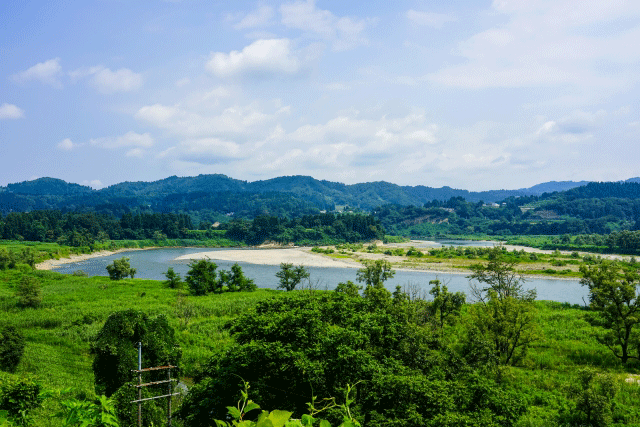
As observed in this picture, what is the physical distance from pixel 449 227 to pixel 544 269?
368 feet

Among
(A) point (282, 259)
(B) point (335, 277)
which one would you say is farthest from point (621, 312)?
(A) point (282, 259)

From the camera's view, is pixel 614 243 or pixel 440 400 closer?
pixel 440 400

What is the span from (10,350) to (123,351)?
8.94 meters

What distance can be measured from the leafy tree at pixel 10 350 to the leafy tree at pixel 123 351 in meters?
7.42

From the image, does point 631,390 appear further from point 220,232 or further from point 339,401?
point 220,232

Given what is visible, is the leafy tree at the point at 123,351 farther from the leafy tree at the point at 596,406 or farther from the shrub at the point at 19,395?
the leafy tree at the point at 596,406

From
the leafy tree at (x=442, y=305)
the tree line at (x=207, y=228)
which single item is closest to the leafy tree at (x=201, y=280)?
the leafy tree at (x=442, y=305)

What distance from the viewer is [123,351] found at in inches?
601

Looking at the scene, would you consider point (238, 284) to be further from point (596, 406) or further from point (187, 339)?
point (596, 406)

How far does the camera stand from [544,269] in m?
69.5

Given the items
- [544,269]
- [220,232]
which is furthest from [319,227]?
[544,269]

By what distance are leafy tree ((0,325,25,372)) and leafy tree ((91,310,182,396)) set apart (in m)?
7.42

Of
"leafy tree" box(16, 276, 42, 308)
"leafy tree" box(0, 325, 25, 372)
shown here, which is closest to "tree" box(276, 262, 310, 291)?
"leafy tree" box(16, 276, 42, 308)

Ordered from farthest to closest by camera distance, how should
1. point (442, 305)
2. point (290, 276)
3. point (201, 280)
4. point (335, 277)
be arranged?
point (335, 277)
point (290, 276)
point (201, 280)
point (442, 305)
